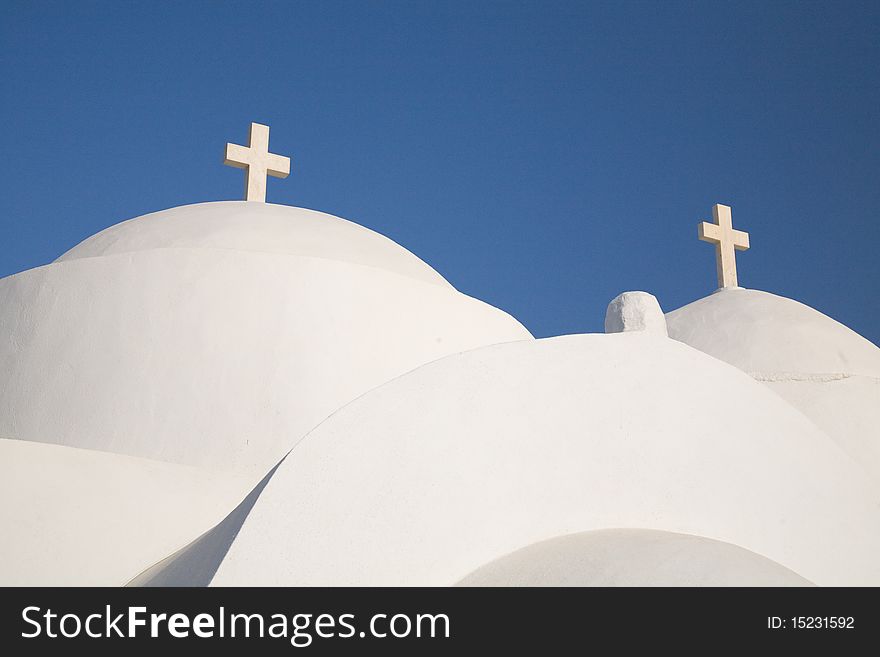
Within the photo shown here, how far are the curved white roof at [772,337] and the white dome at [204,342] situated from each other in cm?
362

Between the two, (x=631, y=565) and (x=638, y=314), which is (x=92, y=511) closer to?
(x=638, y=314)

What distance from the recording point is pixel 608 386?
3.12 metres

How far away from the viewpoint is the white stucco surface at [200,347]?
5.09 m

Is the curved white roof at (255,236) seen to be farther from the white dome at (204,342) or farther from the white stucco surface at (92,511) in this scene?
the white stucco surface at (92,511)

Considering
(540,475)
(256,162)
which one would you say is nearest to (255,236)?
(256,162)

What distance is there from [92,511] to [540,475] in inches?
95.9

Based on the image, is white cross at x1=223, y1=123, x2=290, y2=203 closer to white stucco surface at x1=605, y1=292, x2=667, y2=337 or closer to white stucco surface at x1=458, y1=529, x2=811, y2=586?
white stucco surface at x1=605, y1=292, x2=667, y2=337

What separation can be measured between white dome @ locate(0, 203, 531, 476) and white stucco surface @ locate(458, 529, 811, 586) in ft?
8.64

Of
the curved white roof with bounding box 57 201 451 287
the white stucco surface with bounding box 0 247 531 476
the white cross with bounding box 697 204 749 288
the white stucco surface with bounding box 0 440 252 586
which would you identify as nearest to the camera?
the white stucco surface with bounding box 0 440 252 586

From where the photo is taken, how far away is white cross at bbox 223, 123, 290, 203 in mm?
7727

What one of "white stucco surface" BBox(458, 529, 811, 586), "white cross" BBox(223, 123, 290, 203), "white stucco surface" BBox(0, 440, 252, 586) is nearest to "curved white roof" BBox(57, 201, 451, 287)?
"white cross" BBox(223, 123, 290, 203)

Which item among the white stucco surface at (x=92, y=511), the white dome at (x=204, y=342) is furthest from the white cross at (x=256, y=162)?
the white stucco surface at (x=92, y=511)

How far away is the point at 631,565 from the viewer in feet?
8.38
